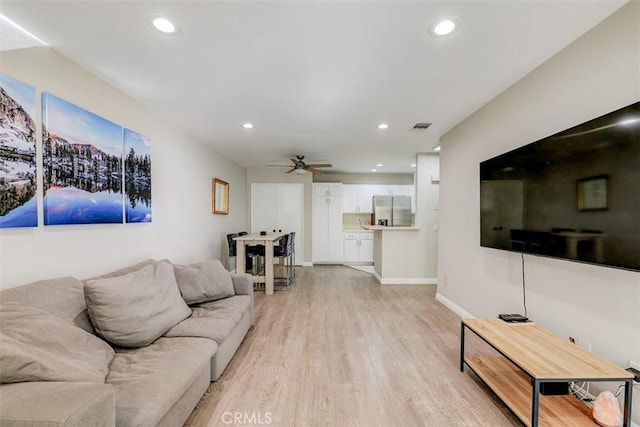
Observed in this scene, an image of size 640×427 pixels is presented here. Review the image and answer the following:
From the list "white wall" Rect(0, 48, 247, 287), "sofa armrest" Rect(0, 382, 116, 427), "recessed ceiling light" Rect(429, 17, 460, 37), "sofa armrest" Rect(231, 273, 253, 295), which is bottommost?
"sofa armrest" Rect(231, 273, 253, 295)

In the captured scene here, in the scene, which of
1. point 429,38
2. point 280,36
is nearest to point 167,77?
point 280,36

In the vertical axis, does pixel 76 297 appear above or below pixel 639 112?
below

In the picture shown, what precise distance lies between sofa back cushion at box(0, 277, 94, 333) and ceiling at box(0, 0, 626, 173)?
62.0 inches

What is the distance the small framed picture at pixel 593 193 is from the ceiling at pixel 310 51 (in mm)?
997

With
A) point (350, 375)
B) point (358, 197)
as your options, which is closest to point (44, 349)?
point (350, 375)

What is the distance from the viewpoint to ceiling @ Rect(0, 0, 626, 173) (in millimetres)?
1562

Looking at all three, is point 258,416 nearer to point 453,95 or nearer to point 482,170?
point 482,170

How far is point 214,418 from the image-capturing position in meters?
1.75

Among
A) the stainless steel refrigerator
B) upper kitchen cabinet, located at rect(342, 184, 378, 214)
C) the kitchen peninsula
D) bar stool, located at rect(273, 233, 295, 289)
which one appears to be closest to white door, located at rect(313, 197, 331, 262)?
upper kitchen cabinet, located at rect(342, 184, 378, 214)

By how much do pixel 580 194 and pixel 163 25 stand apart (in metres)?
2.80

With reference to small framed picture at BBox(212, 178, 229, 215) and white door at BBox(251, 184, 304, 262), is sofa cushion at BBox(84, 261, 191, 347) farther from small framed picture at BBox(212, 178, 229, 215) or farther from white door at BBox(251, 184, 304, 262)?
white door at BBox(251, 184, 304, 262)

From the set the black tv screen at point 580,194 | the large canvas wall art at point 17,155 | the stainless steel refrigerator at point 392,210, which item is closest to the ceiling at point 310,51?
the large canvas wall art at point 17,155

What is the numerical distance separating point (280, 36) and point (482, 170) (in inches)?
89.8

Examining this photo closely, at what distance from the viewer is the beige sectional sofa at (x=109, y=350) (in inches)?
41.5
